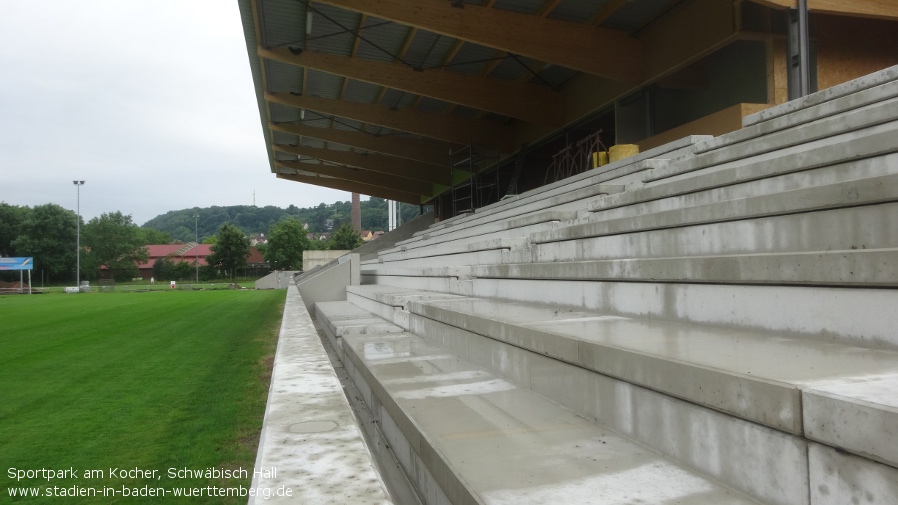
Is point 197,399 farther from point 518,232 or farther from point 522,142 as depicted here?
point 522,142

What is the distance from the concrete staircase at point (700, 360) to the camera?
173 centimetres

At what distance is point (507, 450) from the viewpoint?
96.4 inches

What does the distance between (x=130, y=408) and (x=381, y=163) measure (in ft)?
81.7

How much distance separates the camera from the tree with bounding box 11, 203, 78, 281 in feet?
232

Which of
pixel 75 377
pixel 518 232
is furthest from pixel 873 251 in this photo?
pixel 75 377

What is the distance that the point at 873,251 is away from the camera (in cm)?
215

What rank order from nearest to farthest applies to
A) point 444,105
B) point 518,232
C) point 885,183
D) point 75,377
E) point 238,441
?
1. point 885,183
2. point 238,441
3. point 75,377
4. point 518,232
5. point 444,105

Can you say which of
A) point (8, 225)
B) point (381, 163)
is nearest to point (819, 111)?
point (381, 163)

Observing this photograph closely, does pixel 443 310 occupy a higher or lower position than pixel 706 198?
lower

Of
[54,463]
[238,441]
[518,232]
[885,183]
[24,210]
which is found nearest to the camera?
[885,183]

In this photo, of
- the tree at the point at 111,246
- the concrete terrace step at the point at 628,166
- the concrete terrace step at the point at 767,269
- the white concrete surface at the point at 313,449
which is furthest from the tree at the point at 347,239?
the white concrete surface at the point at 313,449

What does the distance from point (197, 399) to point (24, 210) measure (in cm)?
8978

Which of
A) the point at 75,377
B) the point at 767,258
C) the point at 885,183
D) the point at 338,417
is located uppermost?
the point at 885,183

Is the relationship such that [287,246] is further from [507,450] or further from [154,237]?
[507,450]
